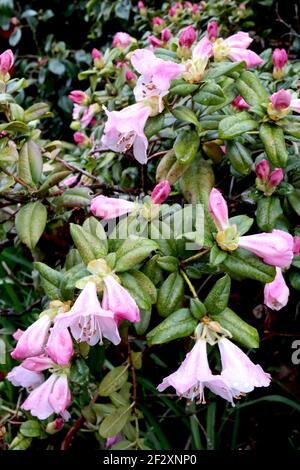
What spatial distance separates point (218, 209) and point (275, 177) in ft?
0.64

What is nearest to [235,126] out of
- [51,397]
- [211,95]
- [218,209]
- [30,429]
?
[211,95]

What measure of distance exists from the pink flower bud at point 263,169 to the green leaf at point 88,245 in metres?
0.33

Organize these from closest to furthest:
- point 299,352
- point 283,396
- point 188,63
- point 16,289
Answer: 1. point 188,63
2. point 299,352
3. point 283,396
4. point 16,289

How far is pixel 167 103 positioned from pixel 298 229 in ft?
1.09

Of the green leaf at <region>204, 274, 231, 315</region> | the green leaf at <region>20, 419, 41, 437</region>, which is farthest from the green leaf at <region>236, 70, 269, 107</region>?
the green leaf at <region>20, 419, 41, 437</region>

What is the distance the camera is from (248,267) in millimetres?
808

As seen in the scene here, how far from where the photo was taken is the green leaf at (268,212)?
95cm

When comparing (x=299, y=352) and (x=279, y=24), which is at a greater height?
(x=279, y=24)

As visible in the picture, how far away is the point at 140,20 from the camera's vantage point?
212 centimetres

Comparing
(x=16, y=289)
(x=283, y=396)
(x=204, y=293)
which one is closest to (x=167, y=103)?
(x=204, y=293)

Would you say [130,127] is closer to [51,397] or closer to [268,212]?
[268,212]

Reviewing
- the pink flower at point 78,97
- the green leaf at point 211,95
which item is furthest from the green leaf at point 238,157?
the pink flower at point 78,97

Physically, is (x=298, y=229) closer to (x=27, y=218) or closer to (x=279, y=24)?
(x=27, y=218)

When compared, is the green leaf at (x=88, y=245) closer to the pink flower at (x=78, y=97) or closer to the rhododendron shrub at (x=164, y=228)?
the rhododendron shrub at (x=164, y=228)
